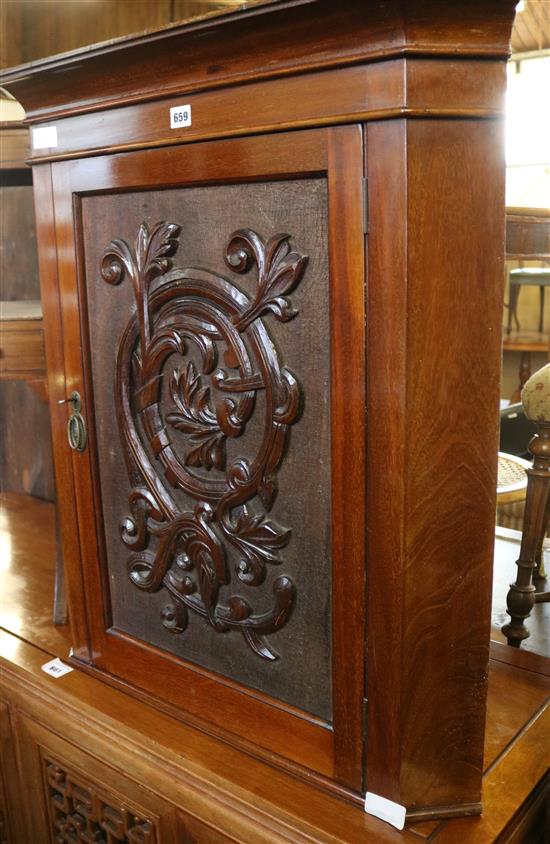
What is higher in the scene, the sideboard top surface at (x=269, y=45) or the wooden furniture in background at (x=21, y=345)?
the sideboard top surface at (x=269, y=45)

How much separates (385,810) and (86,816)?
610 mm

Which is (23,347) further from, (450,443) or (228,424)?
(450,443)

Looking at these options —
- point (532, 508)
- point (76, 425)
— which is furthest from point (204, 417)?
point (532, 508)

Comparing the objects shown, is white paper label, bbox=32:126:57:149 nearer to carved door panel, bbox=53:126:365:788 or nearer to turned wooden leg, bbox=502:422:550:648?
carved door panel, bbox=53:126:365:788

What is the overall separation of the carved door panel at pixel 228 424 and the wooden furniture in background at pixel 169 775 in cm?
6

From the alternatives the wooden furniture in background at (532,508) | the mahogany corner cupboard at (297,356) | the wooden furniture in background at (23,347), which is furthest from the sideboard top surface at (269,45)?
the wooden furniture in background at (532,508)

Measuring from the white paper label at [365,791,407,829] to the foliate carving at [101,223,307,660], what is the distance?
246mm

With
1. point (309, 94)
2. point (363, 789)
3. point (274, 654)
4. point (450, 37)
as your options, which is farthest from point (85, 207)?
point (363, 789)

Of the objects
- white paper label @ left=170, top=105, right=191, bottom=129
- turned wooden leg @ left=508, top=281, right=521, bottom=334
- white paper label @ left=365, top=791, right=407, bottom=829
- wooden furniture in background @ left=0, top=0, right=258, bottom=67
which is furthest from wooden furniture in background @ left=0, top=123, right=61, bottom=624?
turned wooden leg @ left=508, top=281, right=521, bottom=334

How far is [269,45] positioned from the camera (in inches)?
39.6

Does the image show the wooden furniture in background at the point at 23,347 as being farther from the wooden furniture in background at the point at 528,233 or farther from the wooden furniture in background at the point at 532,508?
the wooden furniture in background at the point at 528,233

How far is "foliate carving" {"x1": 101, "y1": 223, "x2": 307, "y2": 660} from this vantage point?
114cm

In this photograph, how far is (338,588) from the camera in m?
1.12

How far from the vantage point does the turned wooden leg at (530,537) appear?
1688 mm
